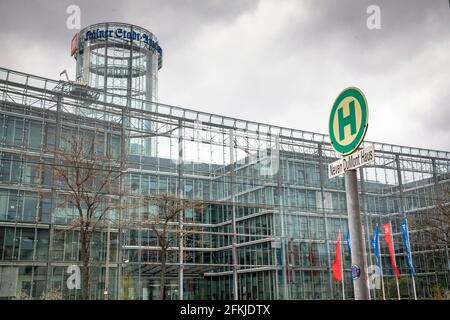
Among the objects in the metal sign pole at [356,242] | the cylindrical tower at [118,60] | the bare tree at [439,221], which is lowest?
the metal sign pole at [356,242]

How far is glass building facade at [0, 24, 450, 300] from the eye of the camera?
120 feet

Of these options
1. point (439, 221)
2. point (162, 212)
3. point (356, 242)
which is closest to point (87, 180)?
point (162, 212)

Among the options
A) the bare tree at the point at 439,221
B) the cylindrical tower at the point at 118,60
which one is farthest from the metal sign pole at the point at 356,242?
the cylindrical tower at the point at 118,60

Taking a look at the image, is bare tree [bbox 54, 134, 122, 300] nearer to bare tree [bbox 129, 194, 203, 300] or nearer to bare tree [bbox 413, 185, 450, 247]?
bare tree [bbox 129, 194, 203, 300]

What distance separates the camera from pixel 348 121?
4152 millimetres

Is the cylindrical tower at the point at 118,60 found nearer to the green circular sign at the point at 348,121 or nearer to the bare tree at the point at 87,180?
the bare tree at the point at 87,180

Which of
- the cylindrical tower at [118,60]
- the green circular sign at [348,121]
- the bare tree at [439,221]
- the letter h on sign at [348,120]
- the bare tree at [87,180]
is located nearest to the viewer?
the green circular sign at [348,121]

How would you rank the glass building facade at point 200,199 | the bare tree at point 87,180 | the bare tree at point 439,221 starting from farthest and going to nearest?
the glass building facade at point 200,199 → the bare tree at point 439,221 → the bare tree at point 87,180

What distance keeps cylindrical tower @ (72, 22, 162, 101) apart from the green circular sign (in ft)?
191

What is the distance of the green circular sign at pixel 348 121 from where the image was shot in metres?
3.97

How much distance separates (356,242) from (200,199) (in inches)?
1463

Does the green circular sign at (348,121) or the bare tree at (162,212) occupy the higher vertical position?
the bare tree at (162,212)

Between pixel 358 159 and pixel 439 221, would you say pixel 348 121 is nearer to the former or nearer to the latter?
pixel 358 159
